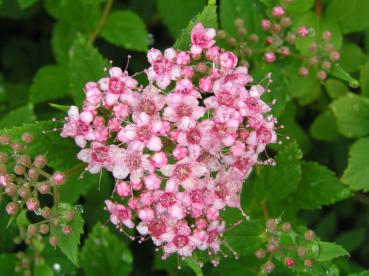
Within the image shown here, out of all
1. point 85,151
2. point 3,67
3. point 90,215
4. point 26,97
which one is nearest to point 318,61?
point 85,151

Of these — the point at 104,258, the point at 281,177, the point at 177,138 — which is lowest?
the point at 104,258

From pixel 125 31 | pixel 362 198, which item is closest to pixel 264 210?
pixel 362 198

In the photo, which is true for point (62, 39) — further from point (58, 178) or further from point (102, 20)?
point (58, 178)

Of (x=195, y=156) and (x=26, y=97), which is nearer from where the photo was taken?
(x=195, y=156)

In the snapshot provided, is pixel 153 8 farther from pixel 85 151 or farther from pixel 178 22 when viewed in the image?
pixel 85 151

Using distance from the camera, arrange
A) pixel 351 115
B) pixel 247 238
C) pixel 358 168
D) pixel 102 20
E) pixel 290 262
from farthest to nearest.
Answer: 1. pixel 102 20
2. pixel 351 115
3. pixel 358 168
4. pixel 247 238
5. pixel 290 262

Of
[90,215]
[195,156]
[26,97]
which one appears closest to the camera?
[195,156]
